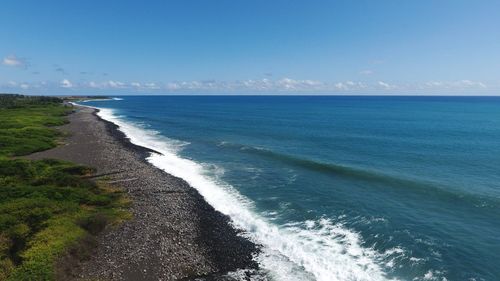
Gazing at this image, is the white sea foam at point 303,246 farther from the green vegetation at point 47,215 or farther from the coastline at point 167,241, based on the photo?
the green vegetation at point 47,215

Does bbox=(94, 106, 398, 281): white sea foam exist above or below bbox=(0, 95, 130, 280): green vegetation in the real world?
below

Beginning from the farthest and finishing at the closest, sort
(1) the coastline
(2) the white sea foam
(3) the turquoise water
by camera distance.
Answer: (3) the turquoise water → (2) the white sea foam → (1) the coastline

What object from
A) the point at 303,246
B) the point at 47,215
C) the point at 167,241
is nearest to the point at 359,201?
the point at 303,246

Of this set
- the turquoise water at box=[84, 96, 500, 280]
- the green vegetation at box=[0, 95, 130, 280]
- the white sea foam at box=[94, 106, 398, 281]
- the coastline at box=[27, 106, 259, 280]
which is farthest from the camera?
the turquoise water at box=[84, 96, 500, 280]

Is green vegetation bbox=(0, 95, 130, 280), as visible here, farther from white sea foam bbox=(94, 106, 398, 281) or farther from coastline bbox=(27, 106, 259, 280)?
white sea foam bbox=(94, 106, 398, 281)

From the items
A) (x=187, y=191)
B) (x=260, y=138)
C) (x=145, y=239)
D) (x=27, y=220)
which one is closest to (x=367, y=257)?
(x=145, y=239)

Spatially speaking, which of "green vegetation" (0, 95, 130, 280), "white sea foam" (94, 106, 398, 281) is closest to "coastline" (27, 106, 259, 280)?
"white sea foam" (94, 106, 398, 281)

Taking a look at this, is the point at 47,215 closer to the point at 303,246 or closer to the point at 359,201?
the point at 303,246

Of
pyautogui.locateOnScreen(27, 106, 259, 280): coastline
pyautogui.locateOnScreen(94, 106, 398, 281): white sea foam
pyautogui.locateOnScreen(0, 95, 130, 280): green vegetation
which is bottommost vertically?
pyautogui.locateOnScreen(94, 106, 398, 281): white sea foam
